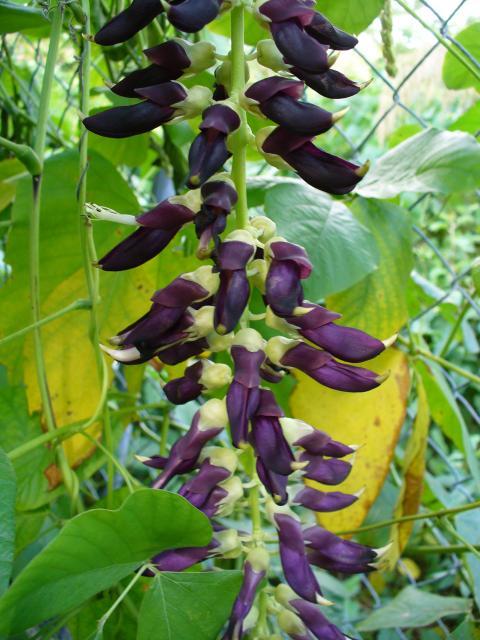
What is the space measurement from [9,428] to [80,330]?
0.15m

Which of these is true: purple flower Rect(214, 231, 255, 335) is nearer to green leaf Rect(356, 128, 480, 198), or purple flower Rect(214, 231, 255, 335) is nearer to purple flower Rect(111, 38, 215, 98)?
purple flower Rect(111, 38, 215, 98)

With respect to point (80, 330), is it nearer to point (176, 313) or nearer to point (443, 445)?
point (176, 313)

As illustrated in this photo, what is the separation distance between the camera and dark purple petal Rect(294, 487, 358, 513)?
71 cm

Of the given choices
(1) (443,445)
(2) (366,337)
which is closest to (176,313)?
(2) (366,337)

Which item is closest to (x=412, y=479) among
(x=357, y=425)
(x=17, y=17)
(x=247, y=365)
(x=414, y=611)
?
(x=357, y=425)

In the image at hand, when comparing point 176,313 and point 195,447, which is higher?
point 176,313

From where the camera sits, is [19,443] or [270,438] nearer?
[270,438]

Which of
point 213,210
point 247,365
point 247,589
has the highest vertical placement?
point 213,210

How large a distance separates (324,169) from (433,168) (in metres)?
0.39

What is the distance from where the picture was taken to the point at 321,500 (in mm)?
718

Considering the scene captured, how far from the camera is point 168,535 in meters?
0.57

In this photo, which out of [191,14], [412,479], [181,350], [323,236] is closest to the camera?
[191,14]

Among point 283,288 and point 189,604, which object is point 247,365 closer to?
point 283,288

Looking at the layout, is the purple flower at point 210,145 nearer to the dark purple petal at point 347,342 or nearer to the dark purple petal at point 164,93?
the dark purple petal at point 164,93
